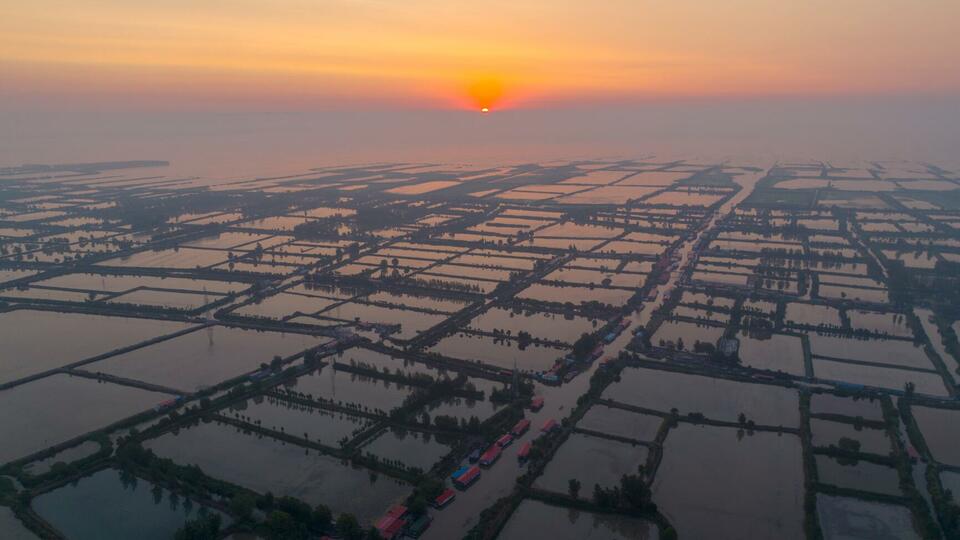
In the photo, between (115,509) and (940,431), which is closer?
(115,509)

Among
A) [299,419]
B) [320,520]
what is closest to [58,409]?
[299,419]

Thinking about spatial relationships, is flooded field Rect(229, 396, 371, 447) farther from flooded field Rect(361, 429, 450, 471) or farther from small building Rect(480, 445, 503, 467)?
small building Rect(480, 445, 503, 467)

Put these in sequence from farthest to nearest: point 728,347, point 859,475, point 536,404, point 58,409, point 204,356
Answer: point 204,356
point 728,347
point 58,409
point 536,404
point 859,475

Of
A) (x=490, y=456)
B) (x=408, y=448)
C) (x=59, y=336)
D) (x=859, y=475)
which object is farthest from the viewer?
(x=59, y=336)

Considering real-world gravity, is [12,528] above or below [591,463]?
above

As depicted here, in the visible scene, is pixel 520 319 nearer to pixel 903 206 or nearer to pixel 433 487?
pixel 433 487

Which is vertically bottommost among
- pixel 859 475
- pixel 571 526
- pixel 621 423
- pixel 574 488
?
pixel 859 475

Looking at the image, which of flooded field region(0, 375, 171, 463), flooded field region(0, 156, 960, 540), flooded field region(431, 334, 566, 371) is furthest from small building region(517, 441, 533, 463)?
flooded field region(0, 375, 171, 463)

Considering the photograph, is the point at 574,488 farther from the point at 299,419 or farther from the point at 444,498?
the point at 299,419
